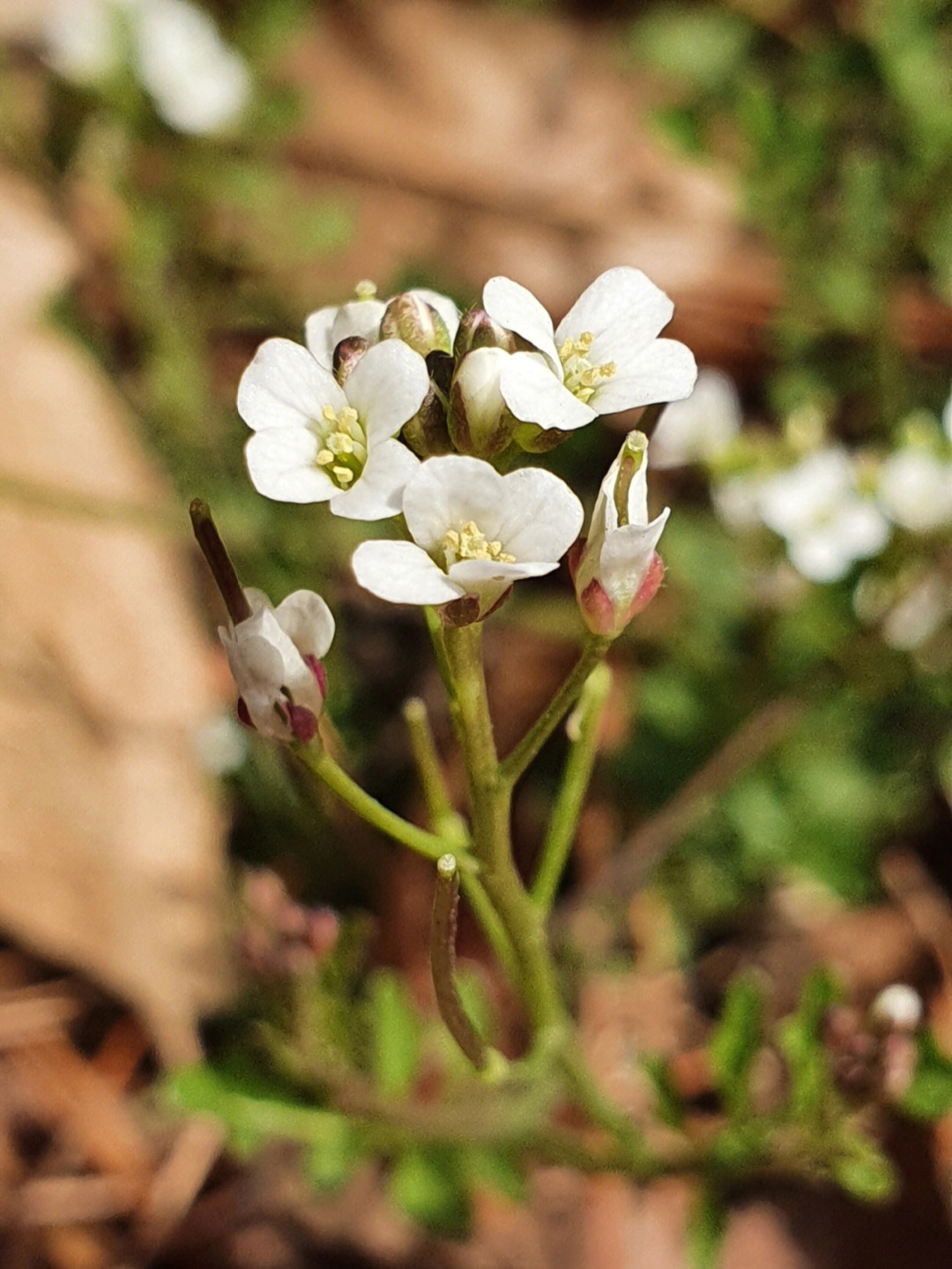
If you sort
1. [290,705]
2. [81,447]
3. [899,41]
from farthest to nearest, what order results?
[81,447], [899,41], [290,705]

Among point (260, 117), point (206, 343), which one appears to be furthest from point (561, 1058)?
point (260, 117)

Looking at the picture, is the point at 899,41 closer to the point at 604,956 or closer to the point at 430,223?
the point at 430,223

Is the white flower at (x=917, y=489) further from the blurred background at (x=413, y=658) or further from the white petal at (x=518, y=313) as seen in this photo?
the white petal at (x=518, y=313)

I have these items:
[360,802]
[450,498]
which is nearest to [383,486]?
[450,498]

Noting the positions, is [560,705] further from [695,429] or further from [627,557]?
[695,429]

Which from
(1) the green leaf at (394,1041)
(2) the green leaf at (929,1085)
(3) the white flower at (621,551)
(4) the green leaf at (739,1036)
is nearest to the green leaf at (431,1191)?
(1) the green leaf at (394,1041)

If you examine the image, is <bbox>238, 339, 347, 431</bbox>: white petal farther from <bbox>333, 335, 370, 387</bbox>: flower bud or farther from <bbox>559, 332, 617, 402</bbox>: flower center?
<bbox>559, 332, 617, 402</bbox>: flower center

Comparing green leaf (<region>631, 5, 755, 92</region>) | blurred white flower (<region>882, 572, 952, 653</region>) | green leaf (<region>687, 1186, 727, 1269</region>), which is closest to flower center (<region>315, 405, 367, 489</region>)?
green leaf (<region>687, 1186, 727, 1269</region>)
